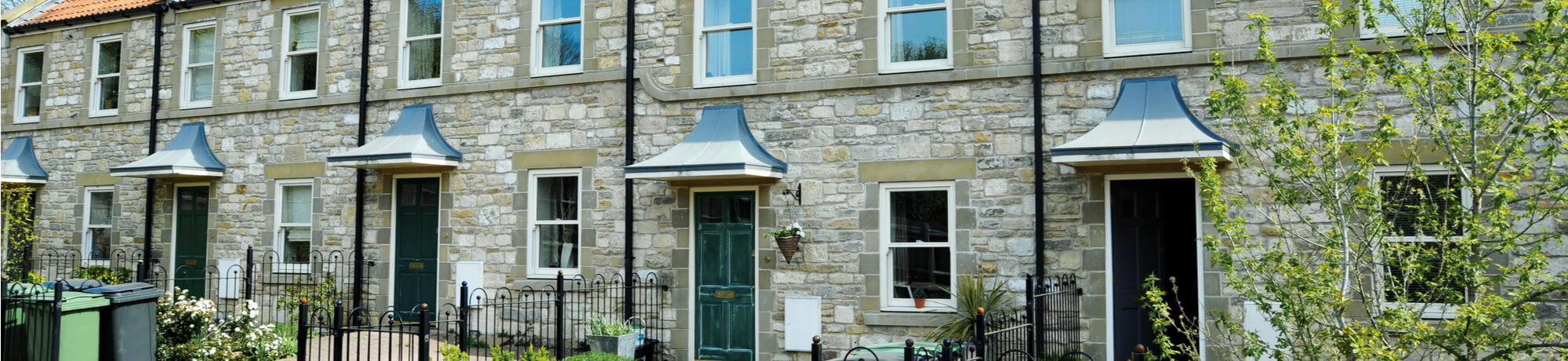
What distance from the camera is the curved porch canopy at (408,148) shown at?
1323 centimetres

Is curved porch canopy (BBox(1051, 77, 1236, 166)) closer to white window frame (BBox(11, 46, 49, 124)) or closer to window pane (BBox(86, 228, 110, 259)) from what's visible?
window pane (BBox(86, 228, 110, 259))

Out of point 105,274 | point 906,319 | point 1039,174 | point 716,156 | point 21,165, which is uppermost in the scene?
point 21,165

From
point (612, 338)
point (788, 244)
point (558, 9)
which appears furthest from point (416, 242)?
point (788, 244)

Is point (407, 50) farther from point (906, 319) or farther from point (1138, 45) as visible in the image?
point (1138, 45)

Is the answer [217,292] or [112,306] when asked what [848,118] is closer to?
[112,306]

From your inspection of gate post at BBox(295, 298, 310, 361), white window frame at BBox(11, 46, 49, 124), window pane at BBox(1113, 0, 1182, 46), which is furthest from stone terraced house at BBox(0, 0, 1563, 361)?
gate post at BBox(295, 298, 310, 361)

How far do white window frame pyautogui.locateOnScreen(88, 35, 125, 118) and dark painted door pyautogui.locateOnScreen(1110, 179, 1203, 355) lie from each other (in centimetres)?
1439

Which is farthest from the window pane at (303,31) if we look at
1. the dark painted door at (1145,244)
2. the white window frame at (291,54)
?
the dark painted door at (1145,244)

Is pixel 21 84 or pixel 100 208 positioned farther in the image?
pixel 21 84

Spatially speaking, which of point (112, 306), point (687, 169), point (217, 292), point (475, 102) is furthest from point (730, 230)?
point (217, 292)

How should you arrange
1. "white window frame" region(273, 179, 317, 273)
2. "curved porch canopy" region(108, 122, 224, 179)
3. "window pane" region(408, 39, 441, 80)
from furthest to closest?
"curved porch canopy" region(108, 122, 224, 179) → "white window frame" region(273, 179, 317, 273) → "window pane" region(408, 39, 441, 80)

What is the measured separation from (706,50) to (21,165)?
11834mm

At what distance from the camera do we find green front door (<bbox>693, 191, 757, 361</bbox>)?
40.1ft

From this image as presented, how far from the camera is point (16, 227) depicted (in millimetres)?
16891
